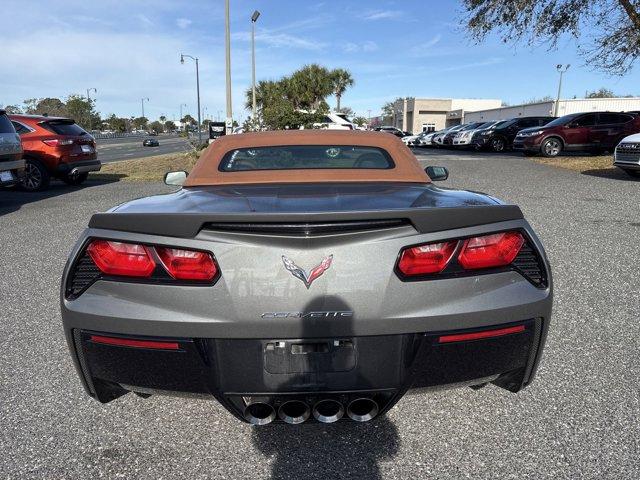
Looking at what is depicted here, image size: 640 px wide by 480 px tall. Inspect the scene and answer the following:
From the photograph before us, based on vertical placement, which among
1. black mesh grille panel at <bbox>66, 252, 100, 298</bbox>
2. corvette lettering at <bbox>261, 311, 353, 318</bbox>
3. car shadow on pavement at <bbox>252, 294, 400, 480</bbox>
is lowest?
car shadow on pavement at <bbox>252, 294, 400, 480</bbox>

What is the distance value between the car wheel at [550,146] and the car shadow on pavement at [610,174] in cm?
388

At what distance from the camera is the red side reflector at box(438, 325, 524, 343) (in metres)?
1.81

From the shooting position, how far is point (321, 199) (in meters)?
2.01

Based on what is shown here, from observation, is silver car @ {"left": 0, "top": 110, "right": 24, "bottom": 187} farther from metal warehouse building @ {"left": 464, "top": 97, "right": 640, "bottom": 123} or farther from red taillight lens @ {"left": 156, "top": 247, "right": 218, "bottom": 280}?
metal warehouse building @ {"left": 464, "top": 97, "right": 640, "bottom": 123}

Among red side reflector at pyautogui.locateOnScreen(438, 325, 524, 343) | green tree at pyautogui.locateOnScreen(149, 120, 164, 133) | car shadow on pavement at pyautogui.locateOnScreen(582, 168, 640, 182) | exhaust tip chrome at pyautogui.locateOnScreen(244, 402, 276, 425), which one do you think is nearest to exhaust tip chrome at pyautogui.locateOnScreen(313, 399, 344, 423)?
exhaust tip chrome at pyautogui.locateOnScreen(244, 402, 276, 425)

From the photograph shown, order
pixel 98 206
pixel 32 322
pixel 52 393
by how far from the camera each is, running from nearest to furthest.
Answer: pixel 52 393
pixel 32 322
pixel 98 206

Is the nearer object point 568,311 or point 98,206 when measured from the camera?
point 568,311

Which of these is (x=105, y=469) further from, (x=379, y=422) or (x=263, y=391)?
(x=379, y=422)

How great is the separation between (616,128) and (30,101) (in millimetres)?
84905

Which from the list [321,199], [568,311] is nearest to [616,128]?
[568,311]

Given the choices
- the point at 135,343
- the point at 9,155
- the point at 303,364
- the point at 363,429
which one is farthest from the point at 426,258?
the point at 9,155

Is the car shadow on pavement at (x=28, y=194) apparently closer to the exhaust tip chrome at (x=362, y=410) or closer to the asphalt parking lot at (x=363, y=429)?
the asphalt parking lot at (x=363, y=429)

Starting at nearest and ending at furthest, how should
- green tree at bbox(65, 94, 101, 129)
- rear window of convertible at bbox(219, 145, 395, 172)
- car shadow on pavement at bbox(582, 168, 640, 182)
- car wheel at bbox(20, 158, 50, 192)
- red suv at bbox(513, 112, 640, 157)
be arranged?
rear window of convertible at bbox(219, 145, 395, 172) < car wheel at bbox(20, 158, 50, 192) < car shadow on pavement at bbox(582, 168, 640, 182) < red suv at bbox(513, 112, 640, 157) < green tree at bbox(65, 94, 101, 129)

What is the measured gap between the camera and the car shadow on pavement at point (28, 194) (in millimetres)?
9649
